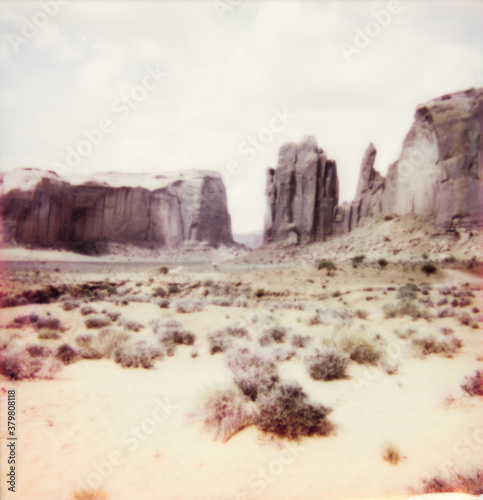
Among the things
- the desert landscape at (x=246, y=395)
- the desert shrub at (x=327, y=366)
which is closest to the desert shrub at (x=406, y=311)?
the desert landscape at (x=246, y=395)

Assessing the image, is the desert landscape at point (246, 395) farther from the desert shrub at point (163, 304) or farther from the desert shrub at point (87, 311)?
the desert shrub at point (163, 304)

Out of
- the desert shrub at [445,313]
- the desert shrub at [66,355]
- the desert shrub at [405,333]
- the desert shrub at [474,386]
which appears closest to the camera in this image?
the desert shrub at [474,386]

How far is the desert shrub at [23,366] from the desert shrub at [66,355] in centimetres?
78

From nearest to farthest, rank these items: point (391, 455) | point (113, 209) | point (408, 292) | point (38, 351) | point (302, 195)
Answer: point (391, 455), point (38, 351), point (408, 292), point (302, 195), point (113, 209)

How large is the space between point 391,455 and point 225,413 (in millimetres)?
2114

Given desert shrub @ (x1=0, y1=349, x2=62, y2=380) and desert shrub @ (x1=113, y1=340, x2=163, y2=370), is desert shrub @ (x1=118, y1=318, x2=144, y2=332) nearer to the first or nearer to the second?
desert shrub @ (x1=113, y1=340, x2=163, y2=370)

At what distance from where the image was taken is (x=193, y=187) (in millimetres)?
84688

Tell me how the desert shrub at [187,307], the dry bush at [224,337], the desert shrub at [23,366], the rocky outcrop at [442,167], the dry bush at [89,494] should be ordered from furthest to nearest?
the rocky outcrop at [442,167] < the desert shrub at [187,307] < the dry bush at [224,337] < the desert shrub at [23,366] < the dry bush at [89,494]

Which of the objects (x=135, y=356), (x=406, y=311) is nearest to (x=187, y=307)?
(x=135, y=356)

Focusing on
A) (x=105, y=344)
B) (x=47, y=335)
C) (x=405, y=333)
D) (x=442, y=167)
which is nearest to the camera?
(x=105, y=344)

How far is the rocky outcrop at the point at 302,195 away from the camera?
189 feet

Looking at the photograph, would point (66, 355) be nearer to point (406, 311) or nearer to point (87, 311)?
point (87, 311)

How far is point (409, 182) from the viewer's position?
4616 centimetres

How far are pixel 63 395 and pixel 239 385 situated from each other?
3.04 meters
